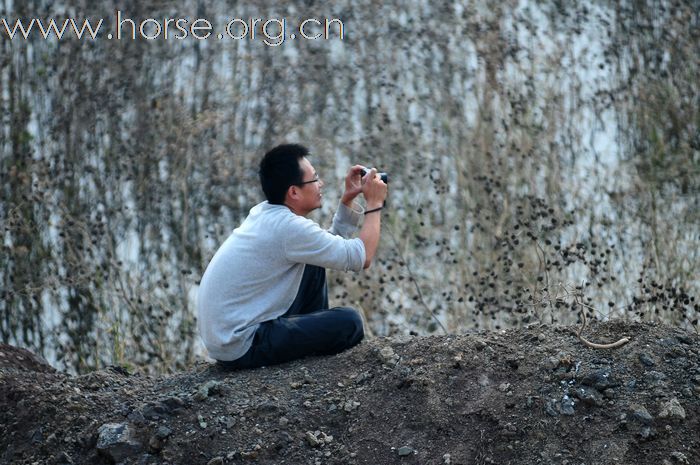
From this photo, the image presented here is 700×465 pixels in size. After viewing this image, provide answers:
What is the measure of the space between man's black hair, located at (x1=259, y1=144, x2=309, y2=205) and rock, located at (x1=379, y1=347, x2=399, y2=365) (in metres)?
0.76

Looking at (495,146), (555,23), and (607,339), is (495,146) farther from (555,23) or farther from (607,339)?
(607,339)

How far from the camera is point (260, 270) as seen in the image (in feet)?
15.0

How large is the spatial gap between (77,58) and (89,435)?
377 centimetres

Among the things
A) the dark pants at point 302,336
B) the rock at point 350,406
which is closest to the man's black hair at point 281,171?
the dark pants at point 302,336

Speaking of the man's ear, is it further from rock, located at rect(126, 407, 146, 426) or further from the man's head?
rock, located at rect(126, 407, 146, 426)

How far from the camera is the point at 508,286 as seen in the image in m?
6.66

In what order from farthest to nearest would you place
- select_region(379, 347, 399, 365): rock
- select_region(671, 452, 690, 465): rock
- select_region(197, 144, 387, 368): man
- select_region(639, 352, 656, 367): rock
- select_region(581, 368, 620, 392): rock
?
select_region(197, 144, 387, 368): man, select_region(379, 347, 399, 365): rock, select_region(639, 352, 656, 367): rock, select_region(581, 368, 620, 392): rock, select_region(671, 452, 690, 465): rock

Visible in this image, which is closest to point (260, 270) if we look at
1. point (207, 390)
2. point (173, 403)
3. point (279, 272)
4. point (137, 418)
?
point (279, 272)

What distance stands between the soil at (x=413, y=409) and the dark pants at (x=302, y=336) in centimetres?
5

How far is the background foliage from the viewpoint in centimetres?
685

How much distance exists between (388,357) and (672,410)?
1.12 meters

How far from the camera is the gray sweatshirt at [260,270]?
14.8 feet

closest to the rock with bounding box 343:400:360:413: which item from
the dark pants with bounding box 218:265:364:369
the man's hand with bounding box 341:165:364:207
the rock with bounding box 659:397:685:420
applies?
the dark pants with bounding box 218:265:364:369

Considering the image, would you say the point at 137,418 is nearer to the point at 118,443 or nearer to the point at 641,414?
the point at 118,443
